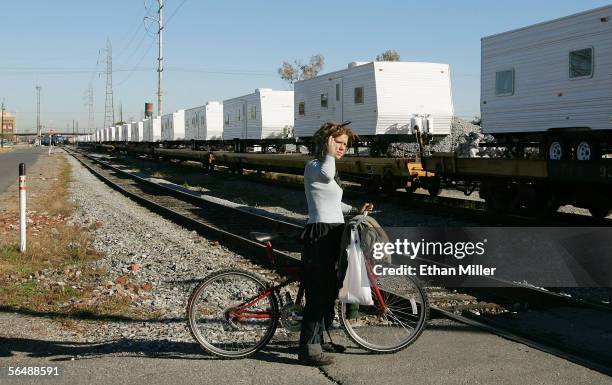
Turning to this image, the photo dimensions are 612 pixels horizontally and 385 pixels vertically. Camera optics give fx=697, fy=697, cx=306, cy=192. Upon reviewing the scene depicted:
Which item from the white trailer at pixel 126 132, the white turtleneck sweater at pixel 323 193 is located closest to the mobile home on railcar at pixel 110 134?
the white trailer at pixel 126 132

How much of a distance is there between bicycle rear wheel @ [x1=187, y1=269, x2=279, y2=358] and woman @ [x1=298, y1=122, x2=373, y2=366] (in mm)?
393

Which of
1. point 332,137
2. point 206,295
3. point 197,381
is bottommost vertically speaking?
point 197,381

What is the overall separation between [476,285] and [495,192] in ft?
23.4

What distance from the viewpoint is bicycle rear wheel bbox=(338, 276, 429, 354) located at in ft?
16.8

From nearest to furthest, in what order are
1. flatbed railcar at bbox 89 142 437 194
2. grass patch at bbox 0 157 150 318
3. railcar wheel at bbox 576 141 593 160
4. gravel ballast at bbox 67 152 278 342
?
gravel ballast at bbox 67 152 278 342
grass patch at bbox 0 157 150 318
railcar wheel at bbox 576 141 593 160
flatbed railcar at bbox 89 142 437 194

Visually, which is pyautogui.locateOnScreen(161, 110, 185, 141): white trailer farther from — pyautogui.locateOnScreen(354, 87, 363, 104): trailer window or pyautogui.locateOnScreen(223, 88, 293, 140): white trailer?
pyautogui.locateOnScreen(354, 87, 363, 104): trailer window

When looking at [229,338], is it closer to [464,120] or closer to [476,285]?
[476,285]

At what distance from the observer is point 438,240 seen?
35.7ft

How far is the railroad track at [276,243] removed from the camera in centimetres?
529

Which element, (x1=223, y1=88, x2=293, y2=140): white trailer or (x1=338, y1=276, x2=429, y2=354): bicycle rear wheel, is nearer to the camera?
(x1=338, y1=276, x2=429, y2=354): bicycle rear wheel

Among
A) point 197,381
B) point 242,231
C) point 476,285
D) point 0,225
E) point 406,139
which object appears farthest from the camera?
point 406,139

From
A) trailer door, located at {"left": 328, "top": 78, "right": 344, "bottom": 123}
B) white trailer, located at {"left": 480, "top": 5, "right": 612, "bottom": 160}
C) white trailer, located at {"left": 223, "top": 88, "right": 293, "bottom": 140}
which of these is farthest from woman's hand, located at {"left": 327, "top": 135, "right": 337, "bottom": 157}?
white trailer, located at {"left": 223, "top": 88, "right": 293, "bottom": 140}

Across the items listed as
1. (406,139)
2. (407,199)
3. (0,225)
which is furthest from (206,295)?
(406,139)

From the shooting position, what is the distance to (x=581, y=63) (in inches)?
499
